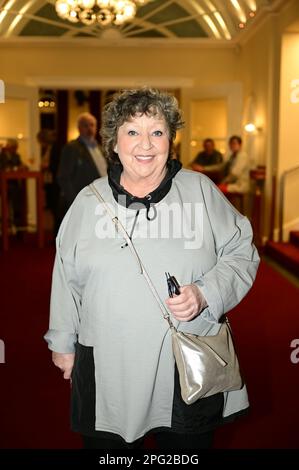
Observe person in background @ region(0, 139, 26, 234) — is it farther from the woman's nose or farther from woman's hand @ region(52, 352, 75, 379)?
the woman's nose

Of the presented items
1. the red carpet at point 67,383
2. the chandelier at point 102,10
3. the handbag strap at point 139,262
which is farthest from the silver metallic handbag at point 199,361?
the chandelier at point 102,10

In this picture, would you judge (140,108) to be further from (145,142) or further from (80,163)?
(80,163)

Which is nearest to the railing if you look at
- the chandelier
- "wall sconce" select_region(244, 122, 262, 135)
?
"wall sconce" select_region(244, 122, 262, 135)

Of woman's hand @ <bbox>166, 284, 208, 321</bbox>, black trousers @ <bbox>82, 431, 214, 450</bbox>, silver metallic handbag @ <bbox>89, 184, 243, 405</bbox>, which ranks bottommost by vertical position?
black trousers @ <bbox>82, 431, 214, 450</bbox>

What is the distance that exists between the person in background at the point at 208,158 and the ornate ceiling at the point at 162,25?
1.42 metres

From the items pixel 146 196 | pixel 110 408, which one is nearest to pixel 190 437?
pixel 110 408

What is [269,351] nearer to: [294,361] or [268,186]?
[294,361]

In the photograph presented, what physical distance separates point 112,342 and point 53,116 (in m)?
12.1

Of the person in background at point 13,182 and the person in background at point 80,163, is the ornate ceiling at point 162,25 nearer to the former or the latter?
the person in background at point 13,182

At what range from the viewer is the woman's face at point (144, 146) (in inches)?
62.4

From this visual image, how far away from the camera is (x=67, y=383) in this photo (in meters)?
3.06

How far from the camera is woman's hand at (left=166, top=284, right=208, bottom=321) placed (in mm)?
1451

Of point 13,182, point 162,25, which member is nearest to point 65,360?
point 13,182

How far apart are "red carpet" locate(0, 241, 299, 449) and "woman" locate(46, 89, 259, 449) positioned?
968 mm
